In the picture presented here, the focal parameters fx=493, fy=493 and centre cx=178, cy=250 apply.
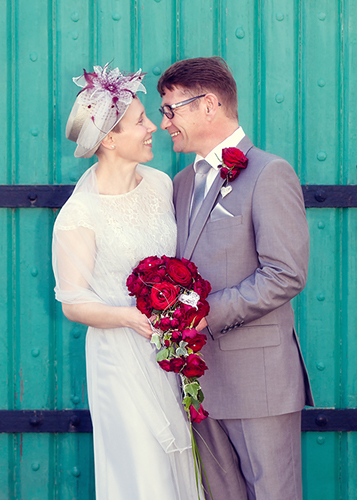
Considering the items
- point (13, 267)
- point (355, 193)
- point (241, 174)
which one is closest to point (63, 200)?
point (13, 267)

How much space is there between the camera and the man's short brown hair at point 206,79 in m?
2.04

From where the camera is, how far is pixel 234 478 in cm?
199

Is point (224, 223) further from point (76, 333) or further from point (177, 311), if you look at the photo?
Answer: point (76, 333)

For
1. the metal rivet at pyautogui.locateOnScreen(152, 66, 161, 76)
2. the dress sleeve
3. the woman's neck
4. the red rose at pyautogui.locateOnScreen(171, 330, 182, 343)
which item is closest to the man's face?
the woman's neck

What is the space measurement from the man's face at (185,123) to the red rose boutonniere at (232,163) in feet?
0.67

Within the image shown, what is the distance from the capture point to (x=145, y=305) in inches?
66.6

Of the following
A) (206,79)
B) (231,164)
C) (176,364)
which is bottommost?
(176,364)

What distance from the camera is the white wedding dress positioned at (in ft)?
6.07

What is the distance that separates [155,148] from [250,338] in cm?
114

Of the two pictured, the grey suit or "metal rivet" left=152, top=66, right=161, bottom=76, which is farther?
"metal rivet" left=152, top=66, right=161, bottom=76

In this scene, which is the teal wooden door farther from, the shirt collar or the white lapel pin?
the white lapel pin

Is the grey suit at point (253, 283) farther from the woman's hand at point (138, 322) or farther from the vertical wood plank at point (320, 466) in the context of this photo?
the vertical wood plank at point (320, 466)

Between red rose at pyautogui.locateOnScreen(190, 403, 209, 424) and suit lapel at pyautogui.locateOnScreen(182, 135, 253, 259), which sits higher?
suit lapel at pyautogui.locateOnScreen(182, 135, 253, 259)

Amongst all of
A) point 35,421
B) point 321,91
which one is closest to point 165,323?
point 35,421
